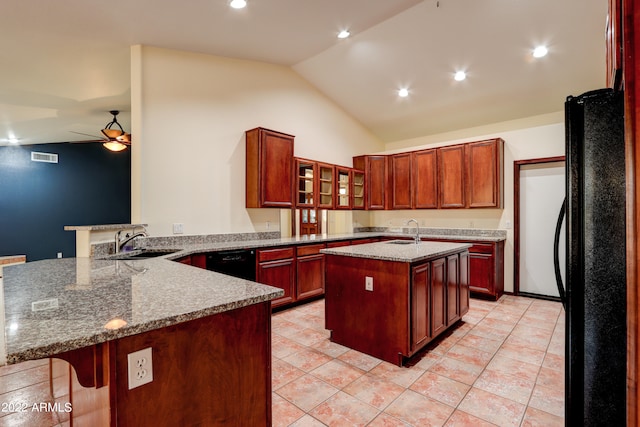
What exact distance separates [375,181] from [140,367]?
507 centimetres

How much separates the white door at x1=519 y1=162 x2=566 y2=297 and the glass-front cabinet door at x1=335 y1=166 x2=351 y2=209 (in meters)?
2.66

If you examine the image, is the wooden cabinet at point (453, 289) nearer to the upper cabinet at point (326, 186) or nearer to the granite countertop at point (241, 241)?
the granite countertop at point (241, 241)

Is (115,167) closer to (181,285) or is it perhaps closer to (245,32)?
(245,32)

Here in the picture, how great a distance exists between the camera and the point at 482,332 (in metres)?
3.14

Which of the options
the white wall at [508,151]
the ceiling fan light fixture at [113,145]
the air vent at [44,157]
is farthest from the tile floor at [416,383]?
the air vent at [44,157]

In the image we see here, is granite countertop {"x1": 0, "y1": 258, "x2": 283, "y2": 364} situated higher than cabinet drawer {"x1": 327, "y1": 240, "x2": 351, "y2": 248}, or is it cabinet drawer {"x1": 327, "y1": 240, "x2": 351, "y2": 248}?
granite countertop {"x1": 0, "y1": 258, "x2": 283, "y2": 364}

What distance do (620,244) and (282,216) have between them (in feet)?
12.7

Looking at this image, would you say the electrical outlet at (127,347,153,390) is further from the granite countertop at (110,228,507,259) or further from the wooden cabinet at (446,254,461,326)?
the wooden cabinet at (446,254,461,326)

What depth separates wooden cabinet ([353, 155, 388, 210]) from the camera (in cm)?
559

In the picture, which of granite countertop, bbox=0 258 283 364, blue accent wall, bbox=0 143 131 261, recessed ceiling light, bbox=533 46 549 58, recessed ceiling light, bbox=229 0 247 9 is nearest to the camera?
granite countertop, bbox=0 258 283 364

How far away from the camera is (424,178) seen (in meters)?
5.14

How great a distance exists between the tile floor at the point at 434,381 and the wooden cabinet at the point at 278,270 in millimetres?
564

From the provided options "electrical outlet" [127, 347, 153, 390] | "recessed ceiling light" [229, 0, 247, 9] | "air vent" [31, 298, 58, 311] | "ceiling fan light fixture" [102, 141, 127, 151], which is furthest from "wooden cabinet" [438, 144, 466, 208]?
"ceiling fan light fixture" [102, 141, 127, 151]

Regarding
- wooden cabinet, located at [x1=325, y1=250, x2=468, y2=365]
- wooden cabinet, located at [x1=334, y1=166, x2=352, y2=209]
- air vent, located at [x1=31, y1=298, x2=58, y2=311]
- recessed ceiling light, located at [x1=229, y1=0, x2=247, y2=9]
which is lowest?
wooden cabinet, located at [x1=325, y1=250, x2=468, y2=365]
